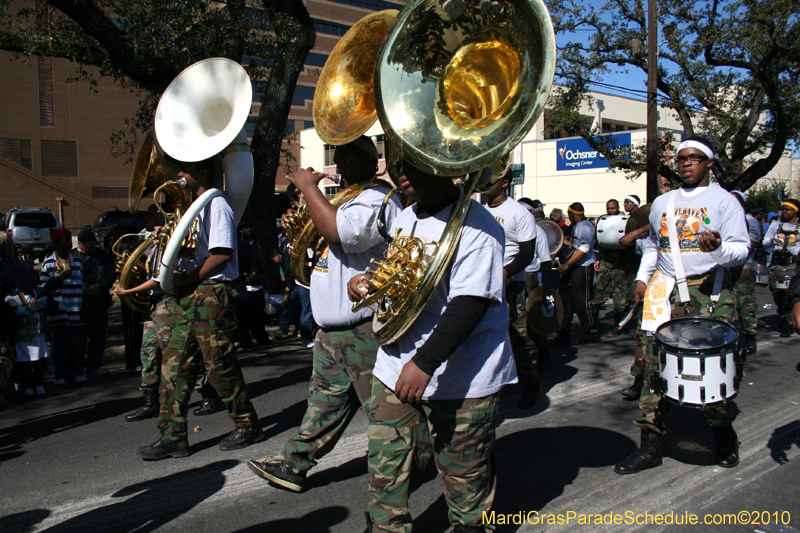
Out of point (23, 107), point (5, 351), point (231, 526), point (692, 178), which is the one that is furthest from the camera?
point (23, 107)

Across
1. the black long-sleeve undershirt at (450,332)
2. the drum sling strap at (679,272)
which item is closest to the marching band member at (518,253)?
the drum sling strap at (679,272)

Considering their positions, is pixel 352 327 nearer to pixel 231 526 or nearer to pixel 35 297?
pixel 231 526

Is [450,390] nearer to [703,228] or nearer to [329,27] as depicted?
[703,228]

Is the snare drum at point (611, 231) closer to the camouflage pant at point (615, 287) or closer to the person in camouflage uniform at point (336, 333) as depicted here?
the camouflage pant at point (615, 287)

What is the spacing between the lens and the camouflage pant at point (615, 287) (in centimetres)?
827

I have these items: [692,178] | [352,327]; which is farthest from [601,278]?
[352,327]

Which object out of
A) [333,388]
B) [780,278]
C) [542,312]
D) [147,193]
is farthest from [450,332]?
[780,278]

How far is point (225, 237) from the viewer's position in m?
4.18

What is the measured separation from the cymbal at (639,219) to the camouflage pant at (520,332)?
182 cm

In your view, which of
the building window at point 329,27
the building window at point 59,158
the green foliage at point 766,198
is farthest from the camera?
the building window at point 329,27

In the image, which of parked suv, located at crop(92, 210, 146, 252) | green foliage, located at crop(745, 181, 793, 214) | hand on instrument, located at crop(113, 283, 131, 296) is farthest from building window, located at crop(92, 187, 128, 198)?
green foliage, located at crop(745, 181, 793, 214)

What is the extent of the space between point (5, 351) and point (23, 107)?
39641mm

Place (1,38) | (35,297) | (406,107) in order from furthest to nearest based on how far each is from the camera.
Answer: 1. (1,38)
2. (35,297)
3. (406,107)

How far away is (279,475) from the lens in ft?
11.8
